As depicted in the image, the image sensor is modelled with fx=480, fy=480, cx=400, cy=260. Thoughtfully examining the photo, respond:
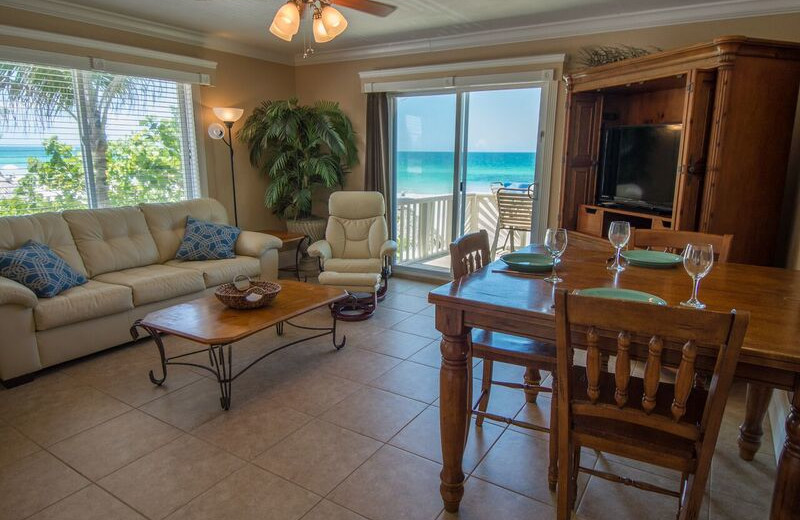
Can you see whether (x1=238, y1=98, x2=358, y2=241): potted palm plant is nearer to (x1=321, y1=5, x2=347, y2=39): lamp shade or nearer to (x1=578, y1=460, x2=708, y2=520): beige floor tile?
(x1=321, y1=5, x2=347, y2=39): lamp shade

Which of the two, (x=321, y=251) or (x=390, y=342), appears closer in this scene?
(x=390, y=342)

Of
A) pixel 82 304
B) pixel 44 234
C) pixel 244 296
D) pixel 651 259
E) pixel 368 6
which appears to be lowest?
pixel 82 304

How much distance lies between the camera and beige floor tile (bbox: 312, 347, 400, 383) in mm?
3076

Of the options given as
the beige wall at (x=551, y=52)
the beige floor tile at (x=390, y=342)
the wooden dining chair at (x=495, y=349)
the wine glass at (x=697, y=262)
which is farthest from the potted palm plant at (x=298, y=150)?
the wine glass at (x=697, y=262)

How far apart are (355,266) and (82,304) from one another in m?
2.05

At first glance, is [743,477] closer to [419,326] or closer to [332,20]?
[419,326]

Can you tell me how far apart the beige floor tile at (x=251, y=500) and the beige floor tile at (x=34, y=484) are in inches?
21.8

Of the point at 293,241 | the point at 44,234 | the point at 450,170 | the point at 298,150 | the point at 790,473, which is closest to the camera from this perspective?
the point at 790,473

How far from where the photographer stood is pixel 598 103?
13.6 feet

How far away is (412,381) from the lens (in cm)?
298

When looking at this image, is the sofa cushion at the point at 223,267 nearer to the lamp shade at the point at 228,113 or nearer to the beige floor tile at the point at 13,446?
the lamp shade at the point at 228,113

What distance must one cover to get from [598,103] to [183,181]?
4055 mm

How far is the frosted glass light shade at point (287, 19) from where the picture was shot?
8.42 feet

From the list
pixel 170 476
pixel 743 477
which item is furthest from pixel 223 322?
pixel 743 477
